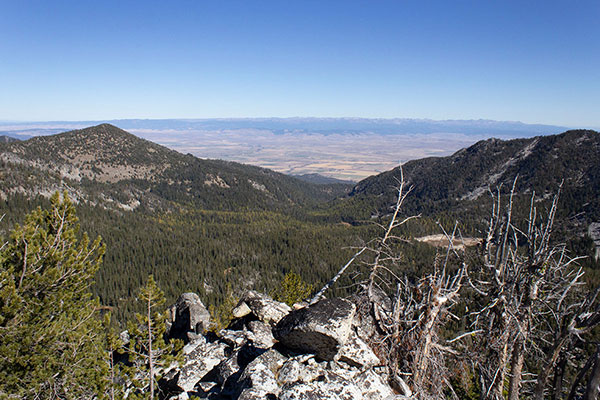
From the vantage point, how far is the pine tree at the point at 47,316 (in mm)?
10641

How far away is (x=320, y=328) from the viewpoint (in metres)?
9.60

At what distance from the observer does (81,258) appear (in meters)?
13.6

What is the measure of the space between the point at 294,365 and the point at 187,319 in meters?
16.0

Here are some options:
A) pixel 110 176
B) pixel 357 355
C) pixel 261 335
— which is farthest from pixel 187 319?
pixel 110 176

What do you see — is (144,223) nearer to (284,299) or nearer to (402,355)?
(284,299)

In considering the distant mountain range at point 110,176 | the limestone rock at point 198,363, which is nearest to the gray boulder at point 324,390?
the limestone rock at point 198,363

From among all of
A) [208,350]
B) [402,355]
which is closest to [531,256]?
[402,355]

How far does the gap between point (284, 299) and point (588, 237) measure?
10014 centimetres

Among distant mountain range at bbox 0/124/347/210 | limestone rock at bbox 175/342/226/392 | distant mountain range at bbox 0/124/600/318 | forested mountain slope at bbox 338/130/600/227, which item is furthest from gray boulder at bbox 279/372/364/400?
distant mountain range at bbox 0/124/347/210

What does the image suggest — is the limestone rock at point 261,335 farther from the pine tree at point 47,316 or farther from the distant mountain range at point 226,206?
the distant mountain range at point 226,206

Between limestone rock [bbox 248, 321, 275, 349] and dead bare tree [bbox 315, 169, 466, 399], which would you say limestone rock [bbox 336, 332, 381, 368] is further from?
limestone rock [bbox 248, 321, 275, 349]

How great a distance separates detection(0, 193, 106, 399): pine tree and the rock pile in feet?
10.1

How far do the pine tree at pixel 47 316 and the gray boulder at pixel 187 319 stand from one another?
29.7 ft

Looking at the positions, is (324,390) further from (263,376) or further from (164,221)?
(164,221)
